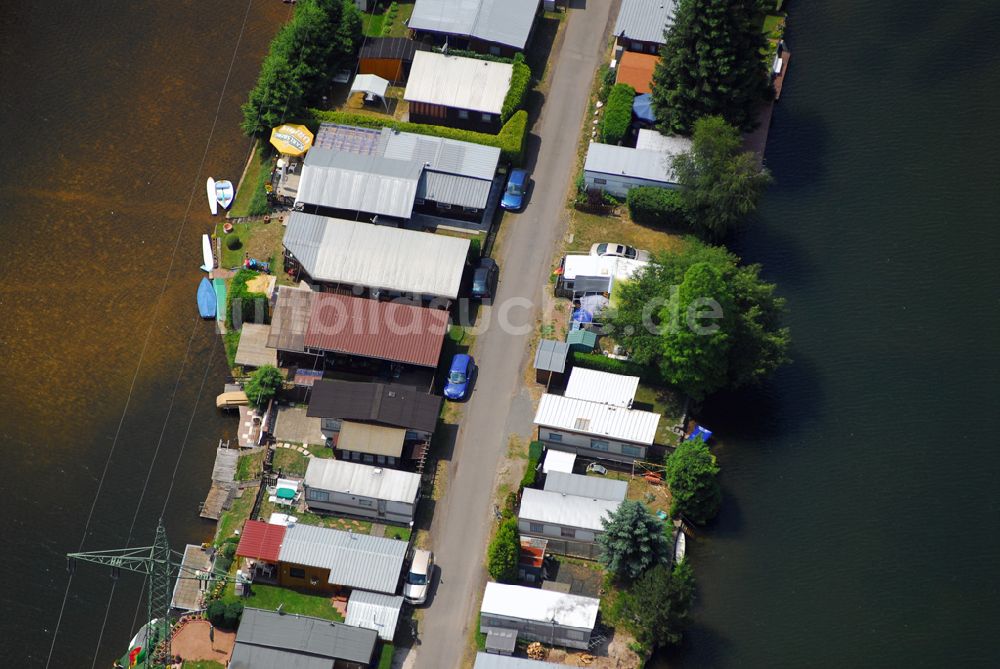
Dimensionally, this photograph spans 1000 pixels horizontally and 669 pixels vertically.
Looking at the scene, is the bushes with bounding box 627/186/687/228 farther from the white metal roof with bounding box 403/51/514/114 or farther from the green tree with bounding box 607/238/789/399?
the white metal roof with bounding box 403/51/514/114

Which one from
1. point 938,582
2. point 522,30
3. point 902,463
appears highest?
point 522,30

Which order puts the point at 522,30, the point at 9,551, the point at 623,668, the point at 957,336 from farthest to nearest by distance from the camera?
the point at 522,30
the point at 957,336
the point at 9,551
the point at 623,668

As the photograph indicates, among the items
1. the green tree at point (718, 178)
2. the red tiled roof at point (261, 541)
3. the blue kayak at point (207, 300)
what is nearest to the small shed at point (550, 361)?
the green tree at point (718, 178)

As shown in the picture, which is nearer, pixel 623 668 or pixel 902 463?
pixel 623 668

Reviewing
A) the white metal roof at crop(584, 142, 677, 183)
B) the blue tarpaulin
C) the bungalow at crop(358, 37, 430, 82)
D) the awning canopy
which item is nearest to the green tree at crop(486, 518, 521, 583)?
the white metal roof at crop(584, 142, 677, 183)

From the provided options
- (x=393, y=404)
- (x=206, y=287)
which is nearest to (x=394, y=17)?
(x=206, y=287)

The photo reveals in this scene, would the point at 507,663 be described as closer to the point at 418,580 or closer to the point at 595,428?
the point at 418,580

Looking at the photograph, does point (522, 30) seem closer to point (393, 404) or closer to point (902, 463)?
point (393, 404)
